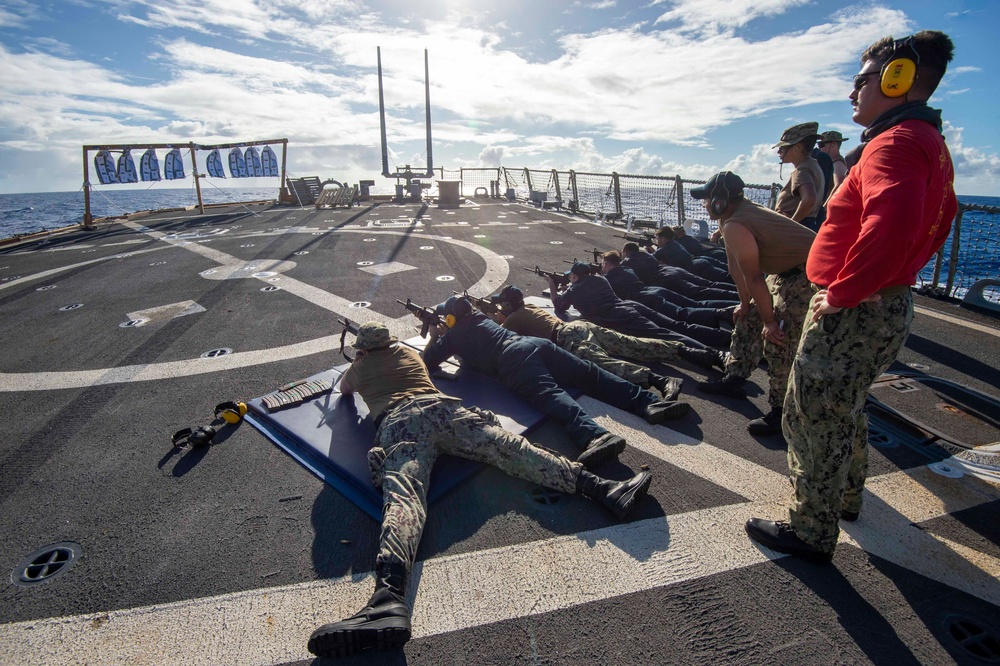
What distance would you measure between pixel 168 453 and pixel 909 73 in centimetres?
543

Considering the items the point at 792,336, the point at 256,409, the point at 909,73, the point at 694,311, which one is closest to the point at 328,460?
the point at 256,409

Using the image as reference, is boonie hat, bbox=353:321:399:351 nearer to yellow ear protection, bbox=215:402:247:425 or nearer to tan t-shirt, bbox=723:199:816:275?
yellow ear protection, bbox=215:402:247:425

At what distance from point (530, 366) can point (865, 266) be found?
102 inches

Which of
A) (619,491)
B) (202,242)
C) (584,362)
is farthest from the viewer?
(202,242)

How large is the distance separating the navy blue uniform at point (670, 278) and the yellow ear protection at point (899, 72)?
5264mm

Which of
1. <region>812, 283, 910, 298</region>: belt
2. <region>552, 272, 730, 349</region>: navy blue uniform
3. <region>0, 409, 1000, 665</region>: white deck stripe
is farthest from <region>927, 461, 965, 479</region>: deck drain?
<region>552, 272, 730, 349</region>: navy blue uniform

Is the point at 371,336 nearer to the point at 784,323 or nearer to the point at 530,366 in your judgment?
the point at 530,366

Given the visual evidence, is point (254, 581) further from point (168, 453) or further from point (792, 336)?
point (792, 336)

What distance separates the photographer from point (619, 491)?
9.65 feet

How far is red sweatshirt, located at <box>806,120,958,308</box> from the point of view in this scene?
6.40 ft

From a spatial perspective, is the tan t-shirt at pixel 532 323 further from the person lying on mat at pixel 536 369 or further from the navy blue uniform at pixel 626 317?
the navy blue uniform at pixel 626 317

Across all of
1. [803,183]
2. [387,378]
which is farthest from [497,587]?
[803,183]

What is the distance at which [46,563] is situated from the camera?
8.91ft

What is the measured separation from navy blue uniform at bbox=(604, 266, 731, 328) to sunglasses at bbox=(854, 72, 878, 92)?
4.03m
